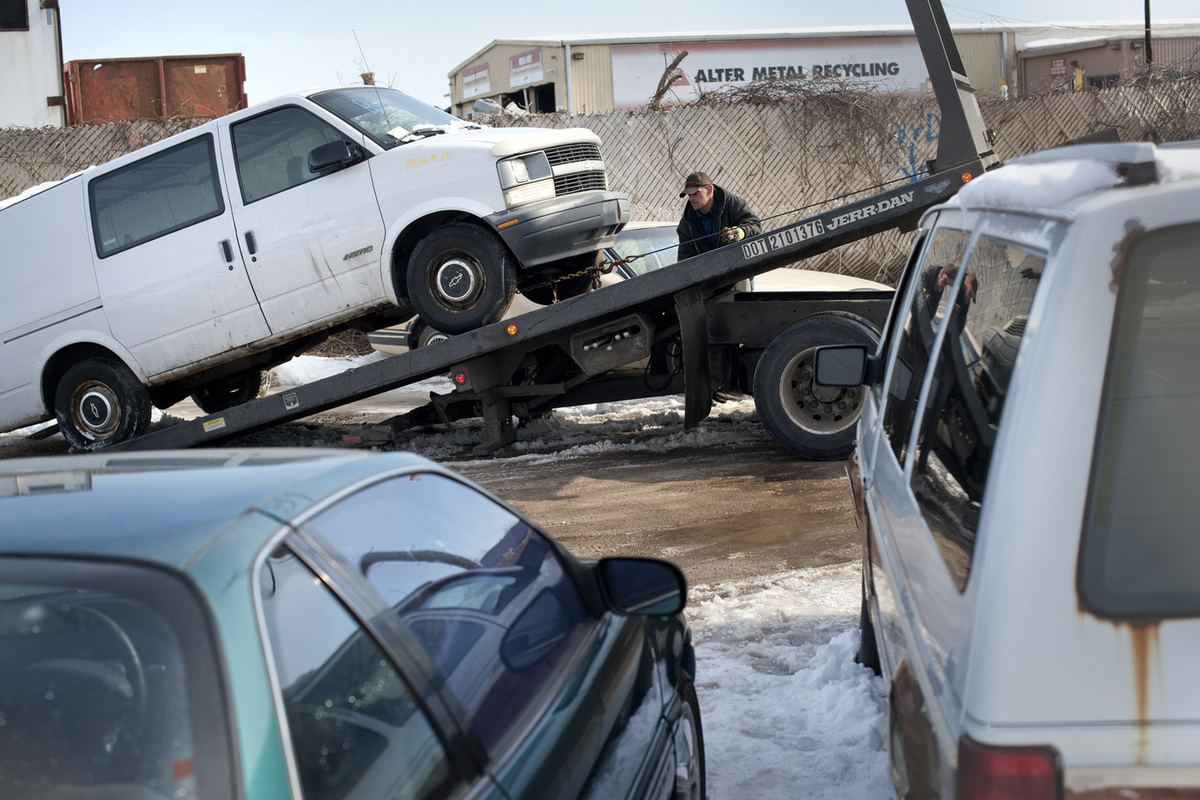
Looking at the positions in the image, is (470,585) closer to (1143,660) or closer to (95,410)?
(1143,660)

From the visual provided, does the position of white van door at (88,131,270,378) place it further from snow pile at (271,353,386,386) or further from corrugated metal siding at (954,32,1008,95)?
corrugated metal siding at (954,32,1008,95)

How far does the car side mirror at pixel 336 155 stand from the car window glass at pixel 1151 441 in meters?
6.37

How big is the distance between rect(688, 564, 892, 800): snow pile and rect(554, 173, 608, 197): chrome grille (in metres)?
3.26

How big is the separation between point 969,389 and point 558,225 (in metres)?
5.34

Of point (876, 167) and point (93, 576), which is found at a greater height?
point (876, 167)

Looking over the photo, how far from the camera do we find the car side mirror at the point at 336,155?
7.33 meters

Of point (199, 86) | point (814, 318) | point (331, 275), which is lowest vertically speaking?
point (814, 318)

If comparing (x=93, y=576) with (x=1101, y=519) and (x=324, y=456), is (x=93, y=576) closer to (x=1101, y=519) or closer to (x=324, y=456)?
(x=324, y=456)

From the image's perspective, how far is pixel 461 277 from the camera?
732 cm

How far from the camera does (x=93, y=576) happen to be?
1508 mm

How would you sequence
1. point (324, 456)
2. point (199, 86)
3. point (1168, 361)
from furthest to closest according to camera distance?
1. point (199, 86)
2. point (324, 456)
3. point (1168, 361)

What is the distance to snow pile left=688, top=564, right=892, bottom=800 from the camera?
339 cm

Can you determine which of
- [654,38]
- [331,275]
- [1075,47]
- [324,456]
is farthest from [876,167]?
[324,456]

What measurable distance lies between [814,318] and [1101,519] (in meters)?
5.91
